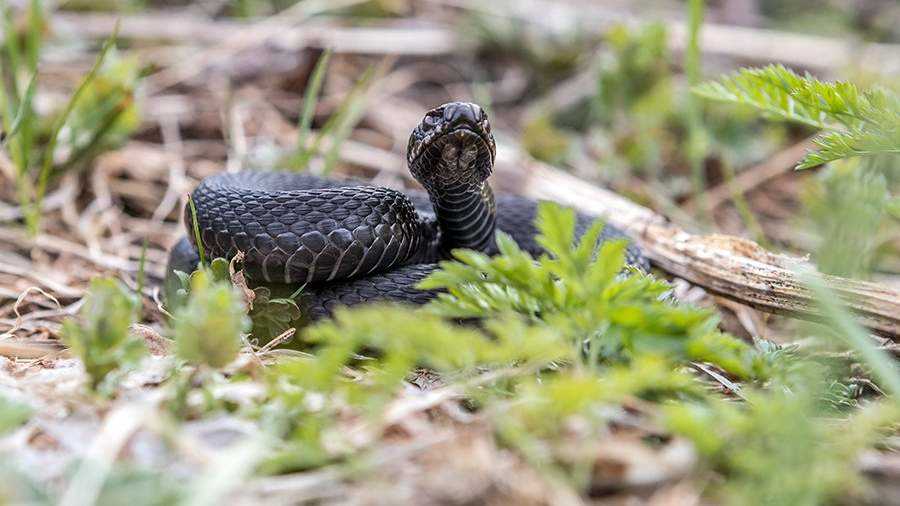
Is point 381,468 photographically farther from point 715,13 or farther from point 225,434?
point 715,13

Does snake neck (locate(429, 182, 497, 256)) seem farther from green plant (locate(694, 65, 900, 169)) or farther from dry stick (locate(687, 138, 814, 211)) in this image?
dry stick (locate(687, 138, 814, 211))

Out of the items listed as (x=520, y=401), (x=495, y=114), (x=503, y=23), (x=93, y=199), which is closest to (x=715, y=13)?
(x=503, y=23)

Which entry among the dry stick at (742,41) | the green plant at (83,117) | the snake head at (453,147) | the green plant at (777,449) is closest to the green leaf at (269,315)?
the snake head at (453,147)

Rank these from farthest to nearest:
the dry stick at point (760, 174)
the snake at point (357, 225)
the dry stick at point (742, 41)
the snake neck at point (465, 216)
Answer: the dry stick at point (742, 41)
the dry stick at point (760, 174)
the snake neck at point (465, 216)
the snake at point (357, 225)

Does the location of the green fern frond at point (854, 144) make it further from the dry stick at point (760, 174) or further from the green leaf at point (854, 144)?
the dry stick at point (760, 174)

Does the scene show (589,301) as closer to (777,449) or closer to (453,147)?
(777,449)


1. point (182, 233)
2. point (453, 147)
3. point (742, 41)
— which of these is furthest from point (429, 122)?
point (742, 41)
